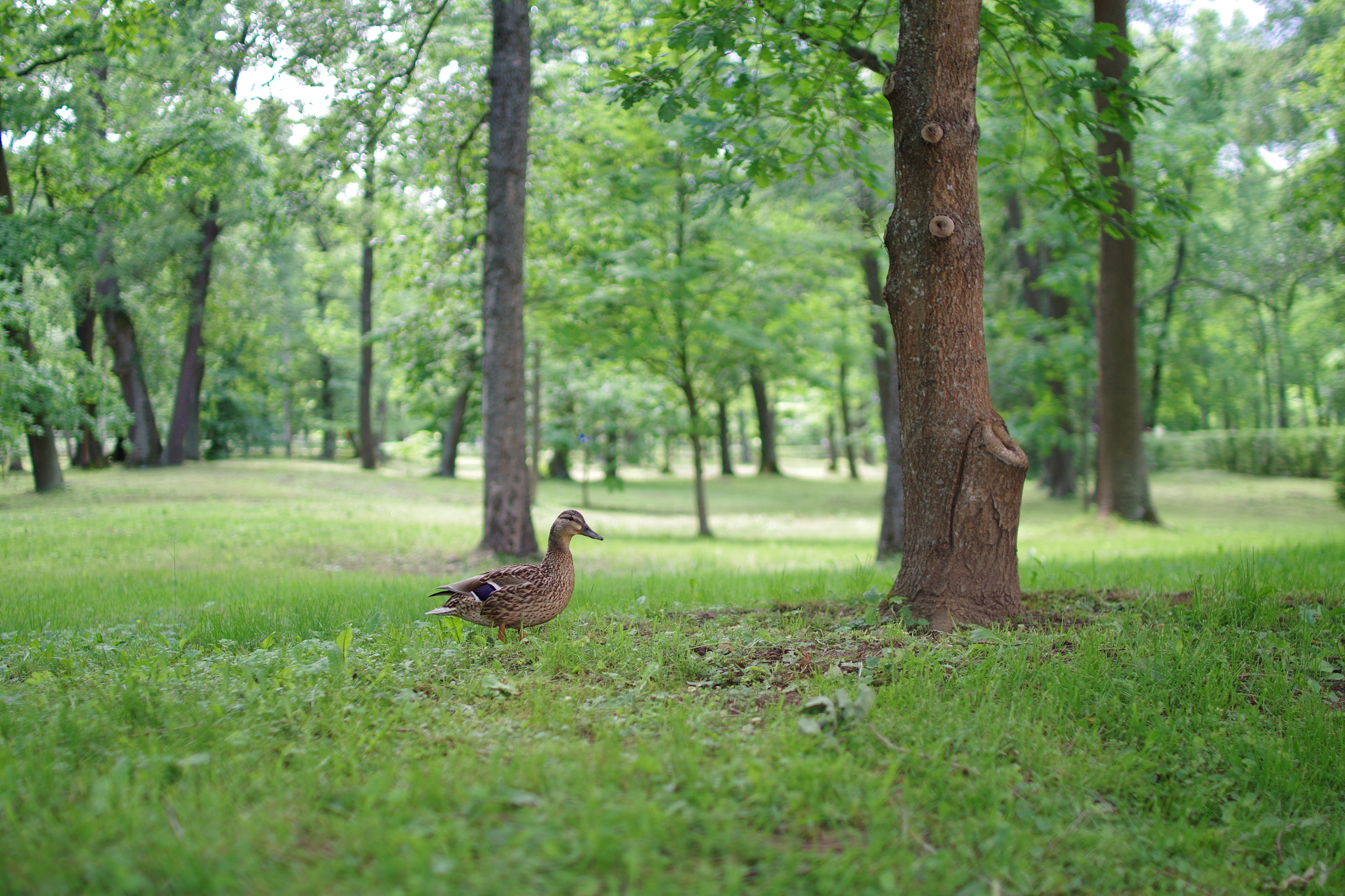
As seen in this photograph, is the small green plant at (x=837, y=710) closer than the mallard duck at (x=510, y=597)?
Yes

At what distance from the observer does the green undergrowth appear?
2.53 m

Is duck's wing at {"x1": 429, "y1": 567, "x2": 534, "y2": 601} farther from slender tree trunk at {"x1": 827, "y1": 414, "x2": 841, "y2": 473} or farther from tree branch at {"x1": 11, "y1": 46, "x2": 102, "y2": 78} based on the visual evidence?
slender tree trunk at {"x1": 827, "y1": 414, "x2": 841, "y2": 473}

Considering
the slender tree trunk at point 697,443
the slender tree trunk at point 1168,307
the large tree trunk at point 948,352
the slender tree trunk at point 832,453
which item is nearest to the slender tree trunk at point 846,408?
the slender tree trunk at point 832,453


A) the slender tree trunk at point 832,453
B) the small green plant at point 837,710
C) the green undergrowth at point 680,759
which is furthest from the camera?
the slender tree trunk at point 832,453

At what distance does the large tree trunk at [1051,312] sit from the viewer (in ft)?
70.6

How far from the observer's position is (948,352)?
17.0 ft

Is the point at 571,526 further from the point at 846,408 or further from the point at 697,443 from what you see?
the point at 846,408

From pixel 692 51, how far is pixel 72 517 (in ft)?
39.6

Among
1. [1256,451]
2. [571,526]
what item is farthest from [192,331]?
[1256,451]

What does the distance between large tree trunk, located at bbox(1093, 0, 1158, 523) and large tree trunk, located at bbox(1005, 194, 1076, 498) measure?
4.35 meters

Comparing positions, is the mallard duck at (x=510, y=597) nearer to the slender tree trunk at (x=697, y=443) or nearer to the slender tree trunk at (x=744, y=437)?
the slender tree trunk at (x=697, y=443)

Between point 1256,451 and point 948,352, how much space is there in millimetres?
34291

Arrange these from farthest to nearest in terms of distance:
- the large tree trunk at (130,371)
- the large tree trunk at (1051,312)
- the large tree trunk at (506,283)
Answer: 1. the large tree trunk at (130,371)
2. the large tree trunk at (1051,312)
3. the large tree trunk at (506,283)

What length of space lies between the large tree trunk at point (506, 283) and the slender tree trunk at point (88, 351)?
15.6 metres
